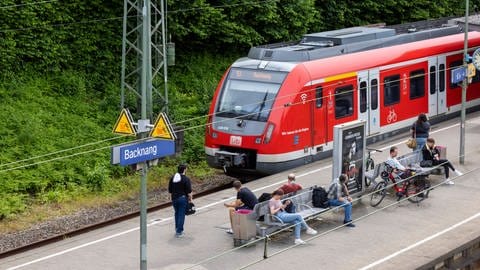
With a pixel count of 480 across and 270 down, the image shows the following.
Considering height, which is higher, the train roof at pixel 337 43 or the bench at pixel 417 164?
the train roof at pixel 337 43

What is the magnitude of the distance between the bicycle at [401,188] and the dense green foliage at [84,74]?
494 centimetres

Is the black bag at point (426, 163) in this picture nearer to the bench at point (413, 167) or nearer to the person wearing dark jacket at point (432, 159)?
the person wearing dark jacket at point (432, 159)

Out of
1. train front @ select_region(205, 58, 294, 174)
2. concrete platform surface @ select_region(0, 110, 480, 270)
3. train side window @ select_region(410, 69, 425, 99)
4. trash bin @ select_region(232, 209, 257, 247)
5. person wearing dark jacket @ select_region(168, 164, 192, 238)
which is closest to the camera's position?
concrete platform surface @ select_region(0, 110, 480, 270)

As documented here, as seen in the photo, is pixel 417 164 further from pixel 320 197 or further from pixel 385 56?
pixel 385 56

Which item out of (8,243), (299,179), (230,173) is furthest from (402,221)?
(8,243)

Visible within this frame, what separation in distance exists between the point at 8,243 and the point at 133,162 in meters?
5.71

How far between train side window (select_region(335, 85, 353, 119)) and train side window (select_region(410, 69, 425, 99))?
314 centimetres

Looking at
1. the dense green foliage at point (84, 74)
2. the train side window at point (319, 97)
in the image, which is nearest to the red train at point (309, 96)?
the train side window at point (319, 97)

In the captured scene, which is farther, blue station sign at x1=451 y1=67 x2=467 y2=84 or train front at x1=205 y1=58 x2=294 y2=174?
blue station sign at x1=451 y1=67 x2=467 y2=84

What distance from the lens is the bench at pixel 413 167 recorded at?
71.5ft

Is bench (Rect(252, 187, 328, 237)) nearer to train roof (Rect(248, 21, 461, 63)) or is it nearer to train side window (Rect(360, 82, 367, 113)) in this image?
train roof (Rect(248, 21, 461, 63))

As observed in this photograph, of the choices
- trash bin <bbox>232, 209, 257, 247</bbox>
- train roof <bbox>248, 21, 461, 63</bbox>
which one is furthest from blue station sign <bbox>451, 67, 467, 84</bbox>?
trash bin <bbox>232, 209, 257, 247</bbox>

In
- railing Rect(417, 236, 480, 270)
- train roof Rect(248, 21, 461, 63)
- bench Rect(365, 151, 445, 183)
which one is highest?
train roof Rect(248, 21, 461, 63)

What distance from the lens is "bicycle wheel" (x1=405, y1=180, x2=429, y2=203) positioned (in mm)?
21227
